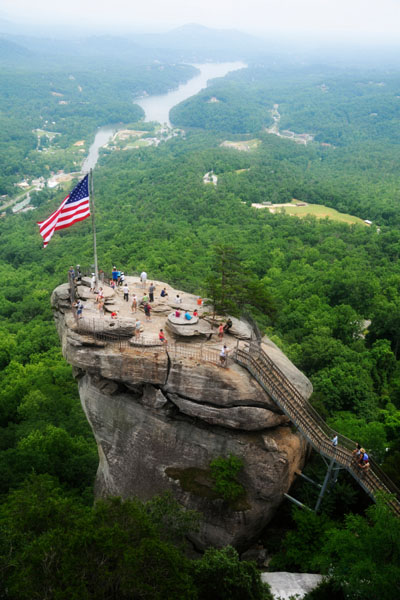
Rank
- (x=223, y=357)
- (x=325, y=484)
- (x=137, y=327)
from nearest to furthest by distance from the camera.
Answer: (x=325, y=484), (x=223, y=357), (x=137, y=327)

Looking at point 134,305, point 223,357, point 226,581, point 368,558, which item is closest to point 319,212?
point 134,305

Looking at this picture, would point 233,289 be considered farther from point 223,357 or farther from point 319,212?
point 319,212

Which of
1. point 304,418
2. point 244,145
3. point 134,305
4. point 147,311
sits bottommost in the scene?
point 244,145

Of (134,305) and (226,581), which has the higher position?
(134,305)

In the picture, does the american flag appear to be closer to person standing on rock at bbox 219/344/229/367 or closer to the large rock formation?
the large rock formation

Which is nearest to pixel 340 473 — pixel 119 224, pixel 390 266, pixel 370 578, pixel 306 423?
pixel 306 423

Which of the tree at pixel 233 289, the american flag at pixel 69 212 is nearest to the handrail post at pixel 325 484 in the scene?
the tree at pixel 233 289

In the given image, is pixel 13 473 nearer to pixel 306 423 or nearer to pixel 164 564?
pixel 164 564
